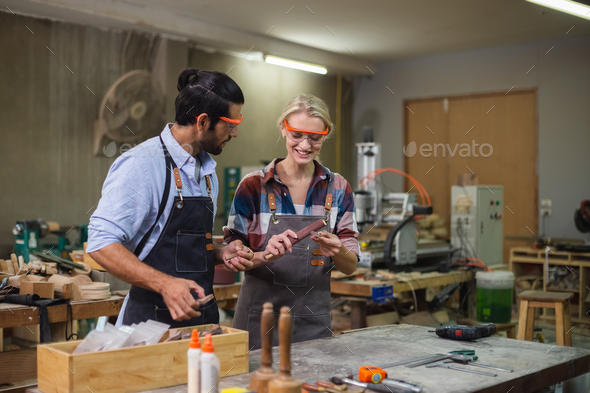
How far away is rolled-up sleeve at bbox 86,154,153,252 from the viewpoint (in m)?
1.68

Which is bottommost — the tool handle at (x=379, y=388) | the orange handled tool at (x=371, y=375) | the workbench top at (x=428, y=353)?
the workbench top at (x=428, y=353)

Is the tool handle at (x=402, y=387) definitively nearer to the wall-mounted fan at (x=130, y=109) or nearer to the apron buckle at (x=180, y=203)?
the apron buckle at (x=180, y=203)

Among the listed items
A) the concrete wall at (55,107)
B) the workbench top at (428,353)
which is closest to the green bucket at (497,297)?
the workbench top at (428,353)

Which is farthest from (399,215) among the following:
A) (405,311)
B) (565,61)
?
(565,61)

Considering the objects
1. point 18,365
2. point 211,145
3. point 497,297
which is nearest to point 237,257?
point 211,145

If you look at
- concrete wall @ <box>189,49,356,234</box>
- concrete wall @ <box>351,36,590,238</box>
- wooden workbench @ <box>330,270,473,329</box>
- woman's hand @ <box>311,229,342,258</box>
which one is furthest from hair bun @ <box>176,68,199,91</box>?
concrete wall @ <box>351,36,590,238</box>

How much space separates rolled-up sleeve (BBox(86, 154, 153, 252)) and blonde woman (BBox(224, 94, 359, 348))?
22.9 inches

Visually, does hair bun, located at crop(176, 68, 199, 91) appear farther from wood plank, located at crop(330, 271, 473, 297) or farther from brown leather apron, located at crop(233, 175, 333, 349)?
wood plank, located at crop(330, 271, 473, 297)

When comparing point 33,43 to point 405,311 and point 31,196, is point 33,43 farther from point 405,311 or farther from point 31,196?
point 405,311

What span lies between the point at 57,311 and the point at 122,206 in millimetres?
1578

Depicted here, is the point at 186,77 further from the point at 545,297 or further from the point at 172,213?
the point at 545,297

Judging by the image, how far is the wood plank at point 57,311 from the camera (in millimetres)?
2801

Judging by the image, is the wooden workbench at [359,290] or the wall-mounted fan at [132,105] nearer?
the wooden workbench at [359,290]

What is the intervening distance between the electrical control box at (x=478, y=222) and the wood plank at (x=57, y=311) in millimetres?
3626
